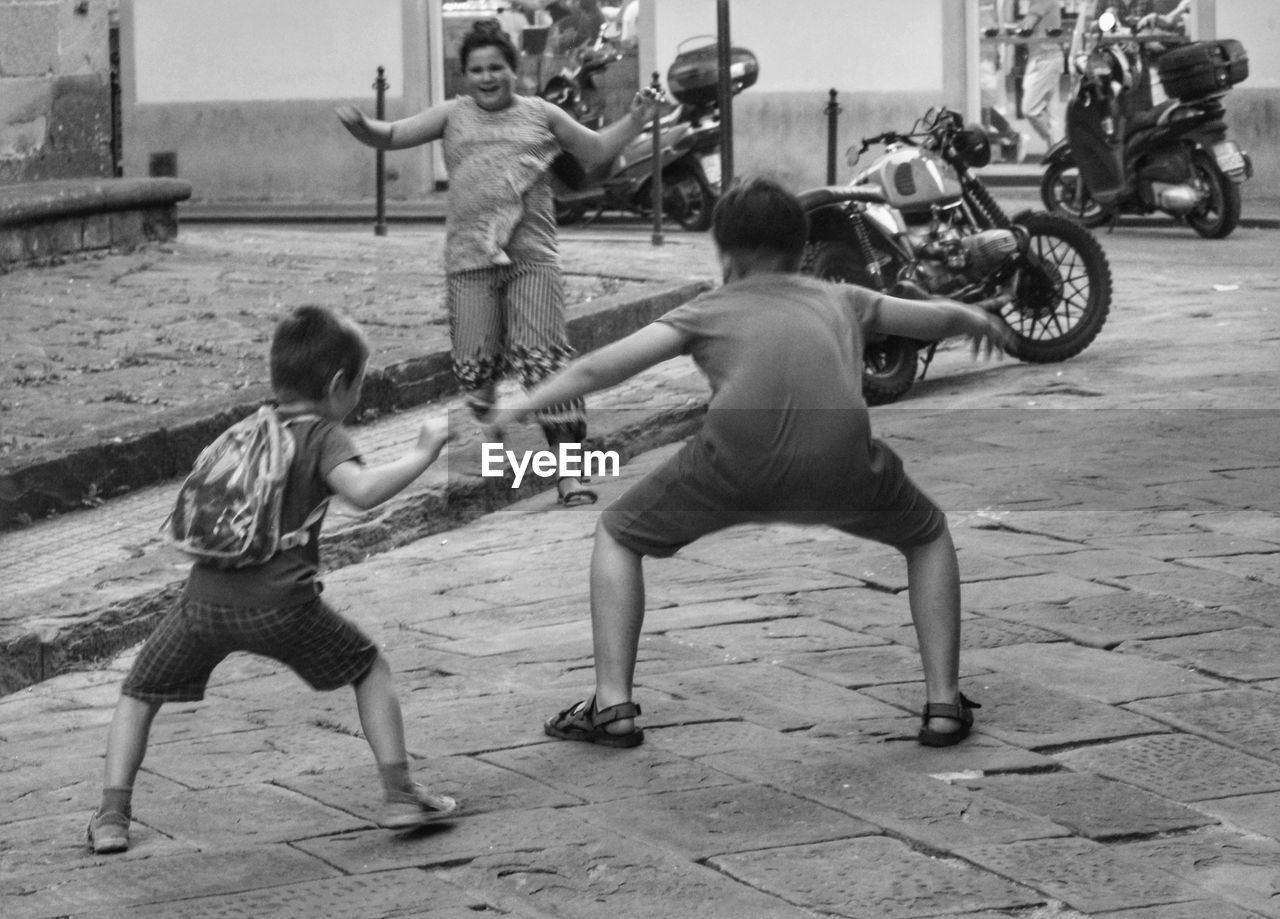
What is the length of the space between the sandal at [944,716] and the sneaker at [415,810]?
95cm

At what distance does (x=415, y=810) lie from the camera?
3.69 meters

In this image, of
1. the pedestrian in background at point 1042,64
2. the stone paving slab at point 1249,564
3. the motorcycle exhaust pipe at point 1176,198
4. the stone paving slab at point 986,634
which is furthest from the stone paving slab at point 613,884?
the pedestrian in background at point 1042,64

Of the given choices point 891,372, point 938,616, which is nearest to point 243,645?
point 938,616

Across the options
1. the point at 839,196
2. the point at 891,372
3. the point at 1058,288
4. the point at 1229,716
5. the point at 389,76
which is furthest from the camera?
the point at 389,76

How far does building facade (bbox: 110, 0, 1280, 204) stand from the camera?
59.0 ft

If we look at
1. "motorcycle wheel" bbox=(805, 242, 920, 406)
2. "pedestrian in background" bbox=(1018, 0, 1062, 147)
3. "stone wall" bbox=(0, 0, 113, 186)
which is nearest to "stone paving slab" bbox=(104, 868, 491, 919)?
"motorcycle wheel" bbox=(805, 242, 920, 406)

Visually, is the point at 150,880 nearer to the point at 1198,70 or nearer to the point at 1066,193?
the point at 1198,70

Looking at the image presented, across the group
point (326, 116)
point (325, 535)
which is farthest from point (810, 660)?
point (326, 116)

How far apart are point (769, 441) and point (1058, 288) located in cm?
490

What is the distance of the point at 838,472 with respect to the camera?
393 cm

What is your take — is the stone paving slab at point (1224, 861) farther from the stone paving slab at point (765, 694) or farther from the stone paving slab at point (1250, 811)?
the stone paving slab at point (765, 694)

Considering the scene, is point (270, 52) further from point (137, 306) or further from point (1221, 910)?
point (1221, 910)

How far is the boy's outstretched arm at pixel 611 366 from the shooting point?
385 centimetres

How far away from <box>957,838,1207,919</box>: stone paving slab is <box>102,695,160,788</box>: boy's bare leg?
1465 millimetres
